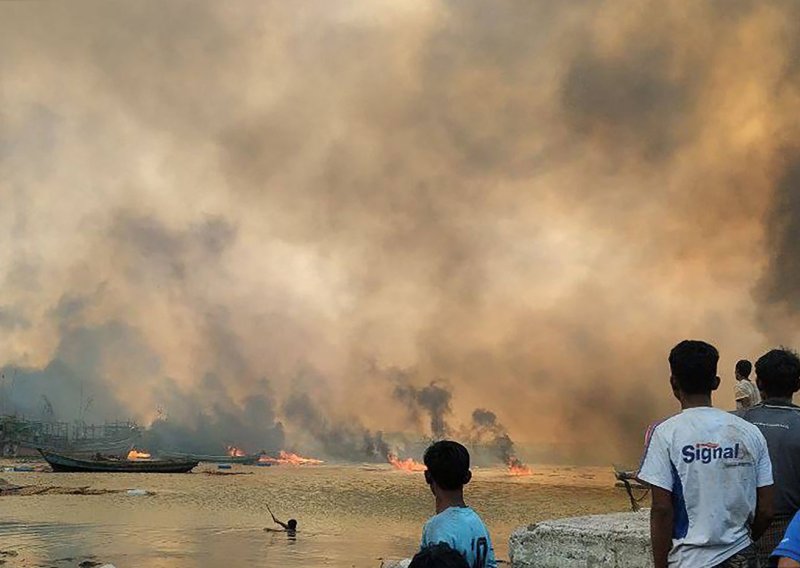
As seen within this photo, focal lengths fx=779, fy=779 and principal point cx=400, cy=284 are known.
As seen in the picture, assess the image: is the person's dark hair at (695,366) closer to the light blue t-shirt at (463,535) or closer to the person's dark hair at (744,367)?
the light blue t-shirt at (463,535)

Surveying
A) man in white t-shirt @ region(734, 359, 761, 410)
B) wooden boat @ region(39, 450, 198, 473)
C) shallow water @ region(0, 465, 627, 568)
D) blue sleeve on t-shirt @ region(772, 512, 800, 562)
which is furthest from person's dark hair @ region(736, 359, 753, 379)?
wooden boat @ region(39, 450, 198, 473)

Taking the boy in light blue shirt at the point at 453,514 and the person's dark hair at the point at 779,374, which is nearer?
the boy in light blue shirt at the point at 453,514

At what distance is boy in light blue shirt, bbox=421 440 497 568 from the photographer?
12.7 ft

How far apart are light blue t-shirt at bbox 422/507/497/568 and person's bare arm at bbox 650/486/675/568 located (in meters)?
0.83

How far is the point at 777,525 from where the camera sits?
455 centimetres

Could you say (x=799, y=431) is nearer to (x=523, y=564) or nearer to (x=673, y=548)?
(x=673, y=548)

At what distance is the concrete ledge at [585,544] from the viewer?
752cm

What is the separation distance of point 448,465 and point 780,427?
2091mm

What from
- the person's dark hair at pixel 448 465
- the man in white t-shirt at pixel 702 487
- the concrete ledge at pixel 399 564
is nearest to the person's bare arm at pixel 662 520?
the man in white t-shirt at pixel 702 487

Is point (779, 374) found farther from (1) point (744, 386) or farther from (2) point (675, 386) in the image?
(1) point (744, 386)

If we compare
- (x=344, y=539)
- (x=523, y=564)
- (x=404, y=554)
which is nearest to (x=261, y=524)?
(x=344, y=539)

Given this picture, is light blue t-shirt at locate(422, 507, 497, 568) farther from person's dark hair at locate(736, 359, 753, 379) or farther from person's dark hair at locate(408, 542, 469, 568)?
person's dark hair at locate(736, 359, 753, 379)

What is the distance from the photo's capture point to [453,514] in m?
3.96

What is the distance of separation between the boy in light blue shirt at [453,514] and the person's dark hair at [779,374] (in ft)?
6.61
